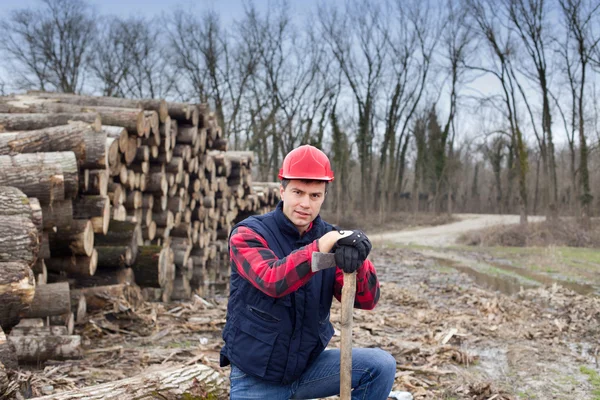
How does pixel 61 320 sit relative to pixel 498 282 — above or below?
above

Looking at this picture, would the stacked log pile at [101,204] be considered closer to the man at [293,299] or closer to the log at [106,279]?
the log at [106,279]

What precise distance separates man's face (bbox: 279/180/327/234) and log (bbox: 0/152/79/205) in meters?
3.56

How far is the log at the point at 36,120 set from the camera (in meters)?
7.46

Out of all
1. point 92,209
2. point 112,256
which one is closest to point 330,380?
point 92,209

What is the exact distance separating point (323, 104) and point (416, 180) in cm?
903

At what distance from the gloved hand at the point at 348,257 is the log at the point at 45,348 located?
12.1 feet

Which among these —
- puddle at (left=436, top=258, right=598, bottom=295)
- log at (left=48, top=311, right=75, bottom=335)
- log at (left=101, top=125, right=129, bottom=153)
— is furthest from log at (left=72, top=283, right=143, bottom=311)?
puddle at (left=436, top=258, right=598, bottom=295)

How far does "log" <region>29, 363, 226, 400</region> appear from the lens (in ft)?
11.1

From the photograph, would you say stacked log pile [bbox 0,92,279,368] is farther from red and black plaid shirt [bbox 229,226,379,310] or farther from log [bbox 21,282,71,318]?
red and black plaid shirt [bbox 229,226,379,310]

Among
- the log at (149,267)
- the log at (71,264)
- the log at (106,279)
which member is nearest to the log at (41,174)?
the log at (71,264)

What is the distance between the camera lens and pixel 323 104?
3409cm

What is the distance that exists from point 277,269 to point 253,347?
0.42 metres

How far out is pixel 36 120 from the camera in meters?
7.58

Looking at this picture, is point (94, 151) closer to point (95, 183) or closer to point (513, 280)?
point (95, 183)
